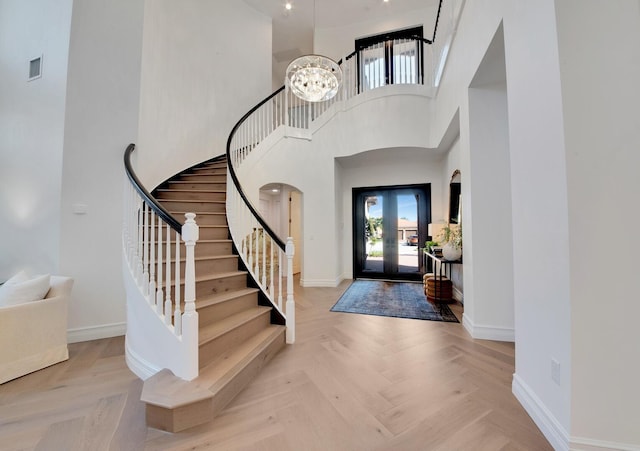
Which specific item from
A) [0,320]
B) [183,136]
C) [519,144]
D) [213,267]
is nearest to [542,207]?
[519,144]

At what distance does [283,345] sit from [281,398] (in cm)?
80

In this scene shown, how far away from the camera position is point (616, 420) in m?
1.21

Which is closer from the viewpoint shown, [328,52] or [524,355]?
[524,355]

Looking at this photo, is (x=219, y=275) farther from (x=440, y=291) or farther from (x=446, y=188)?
(x=446, y=188)

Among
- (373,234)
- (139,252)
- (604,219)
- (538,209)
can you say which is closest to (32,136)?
(139,252)

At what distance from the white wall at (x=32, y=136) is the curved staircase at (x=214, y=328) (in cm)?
114

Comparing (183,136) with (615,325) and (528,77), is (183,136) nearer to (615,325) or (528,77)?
(528,77)

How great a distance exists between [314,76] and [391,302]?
153 inches

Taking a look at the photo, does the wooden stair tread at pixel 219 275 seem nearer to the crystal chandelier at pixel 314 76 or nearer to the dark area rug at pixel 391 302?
the dark area rug at pixel 391 302

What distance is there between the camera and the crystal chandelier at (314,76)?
153 inches

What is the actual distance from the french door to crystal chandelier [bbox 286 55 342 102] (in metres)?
2.69

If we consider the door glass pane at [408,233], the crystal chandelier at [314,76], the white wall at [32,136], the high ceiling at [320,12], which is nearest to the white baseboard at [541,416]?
the door glass pane at [408,233]

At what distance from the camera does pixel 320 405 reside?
5.57 feet

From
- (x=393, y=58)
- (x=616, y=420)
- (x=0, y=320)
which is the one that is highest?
(x=393, y=58)
